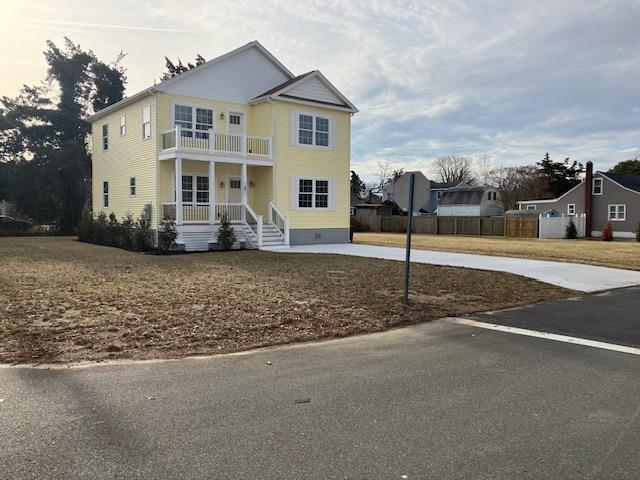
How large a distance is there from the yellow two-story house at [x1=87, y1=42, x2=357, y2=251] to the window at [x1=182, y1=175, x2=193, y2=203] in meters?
0.04

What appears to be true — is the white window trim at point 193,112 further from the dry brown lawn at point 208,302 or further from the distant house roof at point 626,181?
the distant house roof at point 626,181

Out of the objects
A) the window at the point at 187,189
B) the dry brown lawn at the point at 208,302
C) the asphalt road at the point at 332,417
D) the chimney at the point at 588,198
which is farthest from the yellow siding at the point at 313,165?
the chimney at the point at 588,198

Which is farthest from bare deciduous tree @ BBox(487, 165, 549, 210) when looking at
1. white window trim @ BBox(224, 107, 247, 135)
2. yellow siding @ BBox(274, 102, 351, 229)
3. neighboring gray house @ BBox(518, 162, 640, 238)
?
white window trim @ BBox(224, 107, 247, 135)

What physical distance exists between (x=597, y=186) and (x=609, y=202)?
1864 mm

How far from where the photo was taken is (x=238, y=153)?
21.8 m

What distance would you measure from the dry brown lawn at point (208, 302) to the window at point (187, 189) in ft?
23.7

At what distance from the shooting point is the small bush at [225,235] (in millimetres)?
20453

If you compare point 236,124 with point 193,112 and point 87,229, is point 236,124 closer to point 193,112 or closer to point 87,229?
point 193,112

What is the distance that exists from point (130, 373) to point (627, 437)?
4493mm

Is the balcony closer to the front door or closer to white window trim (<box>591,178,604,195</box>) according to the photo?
the front door

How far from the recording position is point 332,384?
5.03 m

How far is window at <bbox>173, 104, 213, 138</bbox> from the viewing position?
2176 cm

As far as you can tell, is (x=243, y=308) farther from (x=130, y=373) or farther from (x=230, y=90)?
(x=230, y=90)

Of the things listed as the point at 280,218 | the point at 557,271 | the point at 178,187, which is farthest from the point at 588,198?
the point at 178,187
